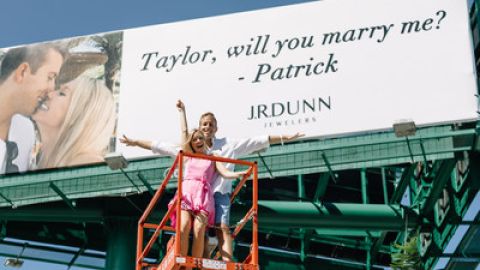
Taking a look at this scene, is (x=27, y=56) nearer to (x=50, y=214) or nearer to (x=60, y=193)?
(x=50, y=214)

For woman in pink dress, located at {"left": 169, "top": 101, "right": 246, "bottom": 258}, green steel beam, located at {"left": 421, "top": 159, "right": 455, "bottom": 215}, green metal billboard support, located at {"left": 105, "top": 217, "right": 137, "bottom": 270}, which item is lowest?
woman in pink dress, located at {"left": 169, "top": 101, "right": 246, "bottom": 258}

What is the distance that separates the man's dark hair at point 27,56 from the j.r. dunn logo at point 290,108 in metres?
5.70

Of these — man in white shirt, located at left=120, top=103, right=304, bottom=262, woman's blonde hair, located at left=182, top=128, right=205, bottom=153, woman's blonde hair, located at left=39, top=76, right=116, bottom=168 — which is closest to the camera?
man in white shirt, located at left=120, top=103, right=304, bottom=262

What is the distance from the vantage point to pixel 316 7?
71.9 ft

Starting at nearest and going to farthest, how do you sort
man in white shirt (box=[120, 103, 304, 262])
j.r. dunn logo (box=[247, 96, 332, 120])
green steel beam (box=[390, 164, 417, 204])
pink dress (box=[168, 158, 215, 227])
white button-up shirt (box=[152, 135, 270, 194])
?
1. pink dress (box=[168, 158, 215, 227])
2. man in white shirt (box=[120, 103, 304, 262])
3. white button-up shirt (box=[152, 135, 270, 194])
4. j.r. dunn logo (box=[247, 96, 332, 120])
5. green steel beam (box=[390, 164, 417, 204])

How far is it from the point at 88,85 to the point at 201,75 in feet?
9.97

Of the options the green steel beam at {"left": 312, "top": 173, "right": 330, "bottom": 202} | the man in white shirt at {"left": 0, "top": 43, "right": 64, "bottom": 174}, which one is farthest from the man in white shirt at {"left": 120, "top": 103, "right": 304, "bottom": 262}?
the man in white shirt at {"left": 0, "top": 43, "right": 64, "bottom": 174}

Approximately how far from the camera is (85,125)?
2306 cm

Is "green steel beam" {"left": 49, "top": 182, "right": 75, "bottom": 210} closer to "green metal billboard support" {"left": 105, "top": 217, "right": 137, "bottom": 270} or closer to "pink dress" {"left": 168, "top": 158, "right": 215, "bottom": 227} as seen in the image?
"green metal billboard support" {"left": 105, "top": 217, "right": 137, "bottom": 270}

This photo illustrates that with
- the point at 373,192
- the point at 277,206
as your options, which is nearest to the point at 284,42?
the point at 277,206

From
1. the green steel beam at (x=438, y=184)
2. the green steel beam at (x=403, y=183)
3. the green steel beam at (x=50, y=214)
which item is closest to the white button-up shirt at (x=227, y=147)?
the green steel beam at (x=438, y=184)

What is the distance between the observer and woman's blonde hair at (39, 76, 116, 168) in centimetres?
2255

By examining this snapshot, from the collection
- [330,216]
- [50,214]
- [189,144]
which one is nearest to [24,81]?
[50,214]

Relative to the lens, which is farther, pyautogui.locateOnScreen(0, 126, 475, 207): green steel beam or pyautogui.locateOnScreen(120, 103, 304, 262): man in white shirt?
pyautogui.locateOnScreen(0, 126, 475, 207): green steel beam
